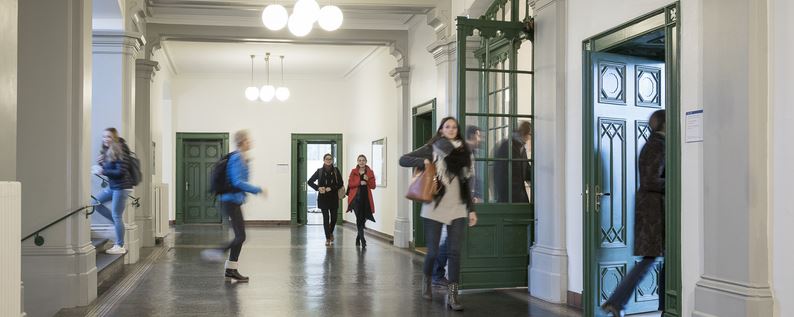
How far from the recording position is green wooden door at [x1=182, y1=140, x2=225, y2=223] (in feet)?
60.1

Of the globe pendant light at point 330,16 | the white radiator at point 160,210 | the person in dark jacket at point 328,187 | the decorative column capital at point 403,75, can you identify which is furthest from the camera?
the person in dark jacket at point 328,187

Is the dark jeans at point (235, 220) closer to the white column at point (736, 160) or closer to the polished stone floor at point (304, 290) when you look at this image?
the polished stone floor at point (304, 290)

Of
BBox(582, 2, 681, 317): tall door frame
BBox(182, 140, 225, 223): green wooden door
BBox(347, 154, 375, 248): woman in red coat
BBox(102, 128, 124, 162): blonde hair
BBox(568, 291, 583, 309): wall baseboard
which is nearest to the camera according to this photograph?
BBox(582, 2, 681, 317): tall door frame

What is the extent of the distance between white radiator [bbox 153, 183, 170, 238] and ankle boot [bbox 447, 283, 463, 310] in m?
6.65

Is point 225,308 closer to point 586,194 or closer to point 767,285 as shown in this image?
point 586,194

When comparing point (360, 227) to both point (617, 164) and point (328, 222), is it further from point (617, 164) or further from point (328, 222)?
point (617, 164)

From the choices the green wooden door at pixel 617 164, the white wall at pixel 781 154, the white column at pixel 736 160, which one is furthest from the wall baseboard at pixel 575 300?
the white wall at pixel 781 154

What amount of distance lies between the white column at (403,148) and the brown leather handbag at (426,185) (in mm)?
5762

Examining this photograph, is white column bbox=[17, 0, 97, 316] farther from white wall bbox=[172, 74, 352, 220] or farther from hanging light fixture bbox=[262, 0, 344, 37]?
white wall bbox=[172, 74, 352, 220]

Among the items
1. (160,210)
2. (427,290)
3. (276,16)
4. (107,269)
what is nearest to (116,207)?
(107,269)

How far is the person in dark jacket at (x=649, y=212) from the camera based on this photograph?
5273mm

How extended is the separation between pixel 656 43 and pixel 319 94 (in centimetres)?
1337

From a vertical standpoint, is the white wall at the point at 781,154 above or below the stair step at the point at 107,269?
above

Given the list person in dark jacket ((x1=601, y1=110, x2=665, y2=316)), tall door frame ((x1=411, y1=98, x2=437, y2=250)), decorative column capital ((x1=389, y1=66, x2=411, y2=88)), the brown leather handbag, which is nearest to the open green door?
the brown leather handbag
